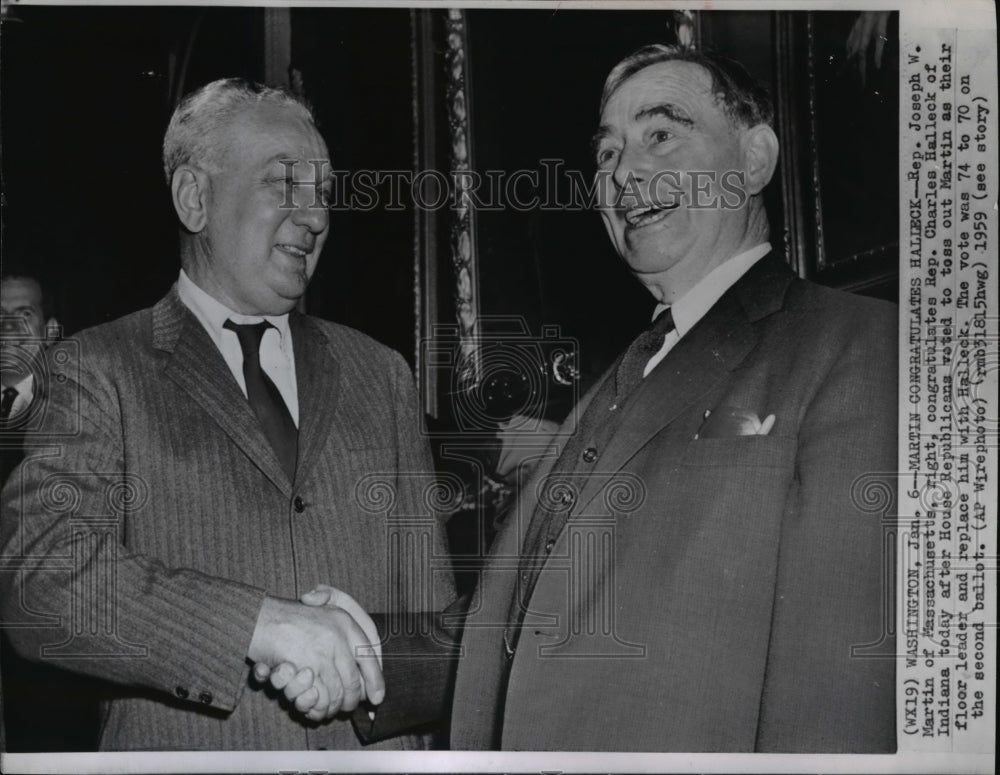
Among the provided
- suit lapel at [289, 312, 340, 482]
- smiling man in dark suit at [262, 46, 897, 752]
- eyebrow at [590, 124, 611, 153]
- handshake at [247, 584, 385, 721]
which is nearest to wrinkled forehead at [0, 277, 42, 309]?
suit lapel at [289, 312, 340, 482]

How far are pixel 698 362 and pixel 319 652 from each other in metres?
0.84

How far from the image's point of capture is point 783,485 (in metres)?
1.78

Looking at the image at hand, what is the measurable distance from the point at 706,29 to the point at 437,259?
64cm

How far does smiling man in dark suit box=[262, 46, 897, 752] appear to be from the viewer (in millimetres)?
1777

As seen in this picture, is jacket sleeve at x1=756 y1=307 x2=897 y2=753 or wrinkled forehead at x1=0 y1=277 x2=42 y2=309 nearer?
jacket sleeve at x1=756 y1=307 x2=897 y2=753

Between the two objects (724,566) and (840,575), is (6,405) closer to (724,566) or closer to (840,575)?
(724,566)

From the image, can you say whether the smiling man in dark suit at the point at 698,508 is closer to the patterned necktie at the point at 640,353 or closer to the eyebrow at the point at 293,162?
the patterned necktie at the point at 640,353

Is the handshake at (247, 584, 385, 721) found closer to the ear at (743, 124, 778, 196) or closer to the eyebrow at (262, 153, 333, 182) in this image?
the eyebrow at (262, 153, 333, 182)

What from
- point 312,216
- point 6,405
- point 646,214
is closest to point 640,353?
point 646,214

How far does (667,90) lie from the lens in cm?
185

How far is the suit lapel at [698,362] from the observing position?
1811 millimetres

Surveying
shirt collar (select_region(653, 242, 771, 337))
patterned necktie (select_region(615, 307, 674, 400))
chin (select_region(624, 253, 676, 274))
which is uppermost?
chin (select_region(624, 253, 676, 274))

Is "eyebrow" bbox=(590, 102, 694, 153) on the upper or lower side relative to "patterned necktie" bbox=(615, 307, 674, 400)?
upper

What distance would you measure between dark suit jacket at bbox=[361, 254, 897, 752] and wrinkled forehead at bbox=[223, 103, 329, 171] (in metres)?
0.69
